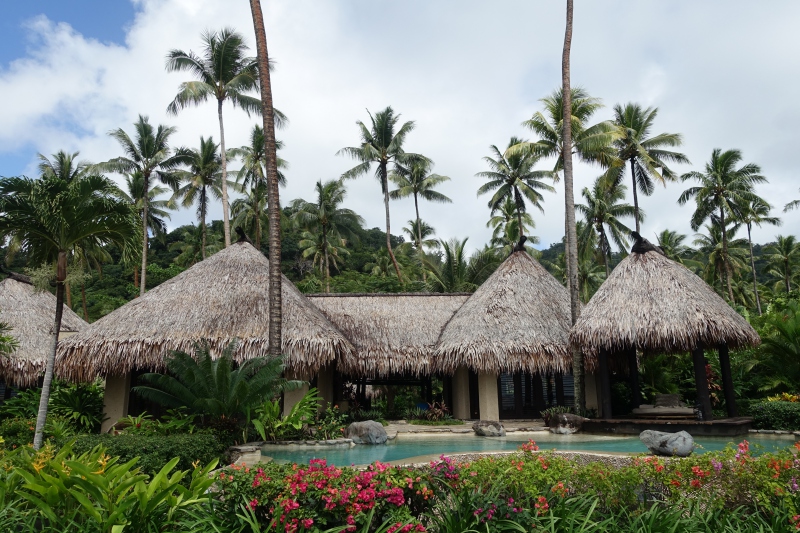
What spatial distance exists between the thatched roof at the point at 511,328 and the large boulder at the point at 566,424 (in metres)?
1.70

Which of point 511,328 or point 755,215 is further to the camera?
point 755,215

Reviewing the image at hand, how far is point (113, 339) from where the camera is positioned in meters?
12.0

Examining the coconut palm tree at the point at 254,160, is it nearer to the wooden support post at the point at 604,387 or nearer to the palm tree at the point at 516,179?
the palm tree at the point at 516,179

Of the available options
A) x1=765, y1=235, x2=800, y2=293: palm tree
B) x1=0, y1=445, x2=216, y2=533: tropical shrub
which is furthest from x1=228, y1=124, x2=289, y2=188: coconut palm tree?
x1=765, y1=235, x2=800, y2=293: palm tree

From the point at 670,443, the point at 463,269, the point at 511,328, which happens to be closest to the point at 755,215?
the point at 463,269

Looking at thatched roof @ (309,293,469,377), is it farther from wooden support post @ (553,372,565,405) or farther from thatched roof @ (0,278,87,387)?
thatched roof @ (0,278,87,387)

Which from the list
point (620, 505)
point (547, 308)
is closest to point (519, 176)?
point (547, 308)

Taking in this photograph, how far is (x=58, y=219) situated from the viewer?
8.90m

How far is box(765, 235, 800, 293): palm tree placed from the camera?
3616cm

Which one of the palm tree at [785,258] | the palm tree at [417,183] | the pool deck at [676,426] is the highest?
the palm tree at [417,183]

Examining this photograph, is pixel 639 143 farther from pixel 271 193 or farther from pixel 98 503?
pixel 98 503

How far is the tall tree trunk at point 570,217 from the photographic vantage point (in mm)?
13055

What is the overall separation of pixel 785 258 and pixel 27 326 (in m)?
39.9

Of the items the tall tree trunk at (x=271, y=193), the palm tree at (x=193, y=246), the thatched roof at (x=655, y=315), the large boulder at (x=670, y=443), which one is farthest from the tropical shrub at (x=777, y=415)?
the palm tree at (x=193, y=246)
